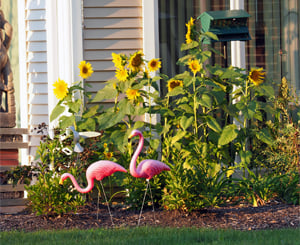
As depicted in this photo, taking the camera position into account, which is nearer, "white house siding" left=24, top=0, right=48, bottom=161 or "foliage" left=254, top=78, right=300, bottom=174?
"foliage" left=254, top=78, right=300, bottom=174

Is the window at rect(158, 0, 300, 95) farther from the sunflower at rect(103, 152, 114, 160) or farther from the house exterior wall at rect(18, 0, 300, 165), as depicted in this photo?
the sunflower at rect(103, 152, 114, 160)

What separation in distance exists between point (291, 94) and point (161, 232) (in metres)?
3.22

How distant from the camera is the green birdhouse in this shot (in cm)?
647

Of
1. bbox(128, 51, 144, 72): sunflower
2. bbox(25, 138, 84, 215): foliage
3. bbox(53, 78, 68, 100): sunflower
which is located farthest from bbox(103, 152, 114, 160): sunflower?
bbox(128, 51, 144, 72): sunflower

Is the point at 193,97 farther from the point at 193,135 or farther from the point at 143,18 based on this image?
the point at 143,18

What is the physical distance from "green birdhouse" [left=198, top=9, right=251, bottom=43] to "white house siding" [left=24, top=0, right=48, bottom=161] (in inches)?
79.7

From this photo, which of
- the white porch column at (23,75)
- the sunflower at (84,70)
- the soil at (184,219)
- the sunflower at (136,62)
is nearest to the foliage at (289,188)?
the soil at (184,219)

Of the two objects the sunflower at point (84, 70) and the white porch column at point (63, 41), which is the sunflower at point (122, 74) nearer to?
the sunflower at point (84, 70)

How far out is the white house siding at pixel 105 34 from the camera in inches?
262

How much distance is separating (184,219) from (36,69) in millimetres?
2858

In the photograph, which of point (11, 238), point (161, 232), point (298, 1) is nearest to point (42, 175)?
point (11, 238)

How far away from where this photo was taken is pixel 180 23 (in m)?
7.12

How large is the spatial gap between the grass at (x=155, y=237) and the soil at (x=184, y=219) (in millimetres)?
318

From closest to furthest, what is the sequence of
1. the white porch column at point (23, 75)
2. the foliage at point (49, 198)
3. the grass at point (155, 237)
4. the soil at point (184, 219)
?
the grass at point (155, 237) < the soil at point (184, 219) < the foliage at point (49, 198) < the white porch column at point (23, 75)
